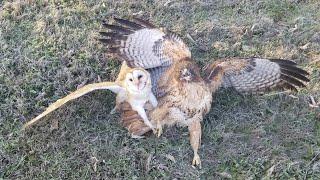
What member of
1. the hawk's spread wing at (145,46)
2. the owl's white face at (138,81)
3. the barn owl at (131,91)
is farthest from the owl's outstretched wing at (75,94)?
the hawk's spread wing at (145,46)

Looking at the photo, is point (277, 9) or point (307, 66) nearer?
point (307, 66)

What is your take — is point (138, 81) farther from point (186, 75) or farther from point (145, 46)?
point (145, 46)

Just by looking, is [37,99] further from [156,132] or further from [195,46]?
[195,46]

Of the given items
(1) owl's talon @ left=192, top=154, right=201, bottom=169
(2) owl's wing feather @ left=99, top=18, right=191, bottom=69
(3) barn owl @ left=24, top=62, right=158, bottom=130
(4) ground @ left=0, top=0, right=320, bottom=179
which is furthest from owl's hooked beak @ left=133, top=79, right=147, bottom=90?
(1) owl's talon @ left=192, top=154, right=201, bottom=169

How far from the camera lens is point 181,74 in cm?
423

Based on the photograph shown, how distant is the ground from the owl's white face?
398 millimetres

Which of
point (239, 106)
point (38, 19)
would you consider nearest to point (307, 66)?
point (239, 106)

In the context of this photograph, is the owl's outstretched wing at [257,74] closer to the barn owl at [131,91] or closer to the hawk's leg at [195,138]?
the hawk's leg at [195,138]

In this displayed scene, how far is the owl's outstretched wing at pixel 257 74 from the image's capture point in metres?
4.50

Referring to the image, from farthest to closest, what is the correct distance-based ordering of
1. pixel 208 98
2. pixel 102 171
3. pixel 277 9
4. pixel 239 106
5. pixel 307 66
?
pixel 277 9
pixel 307 66
pixel 239 106
pixel 208 98
pixel 102 171

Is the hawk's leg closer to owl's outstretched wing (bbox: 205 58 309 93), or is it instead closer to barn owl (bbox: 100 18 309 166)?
barn owl (bbox: 100 18 309 166)

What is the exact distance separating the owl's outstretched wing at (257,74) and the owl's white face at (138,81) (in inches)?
23.3

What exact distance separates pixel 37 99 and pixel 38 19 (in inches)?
43.9

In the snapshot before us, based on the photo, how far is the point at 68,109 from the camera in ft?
14.4
